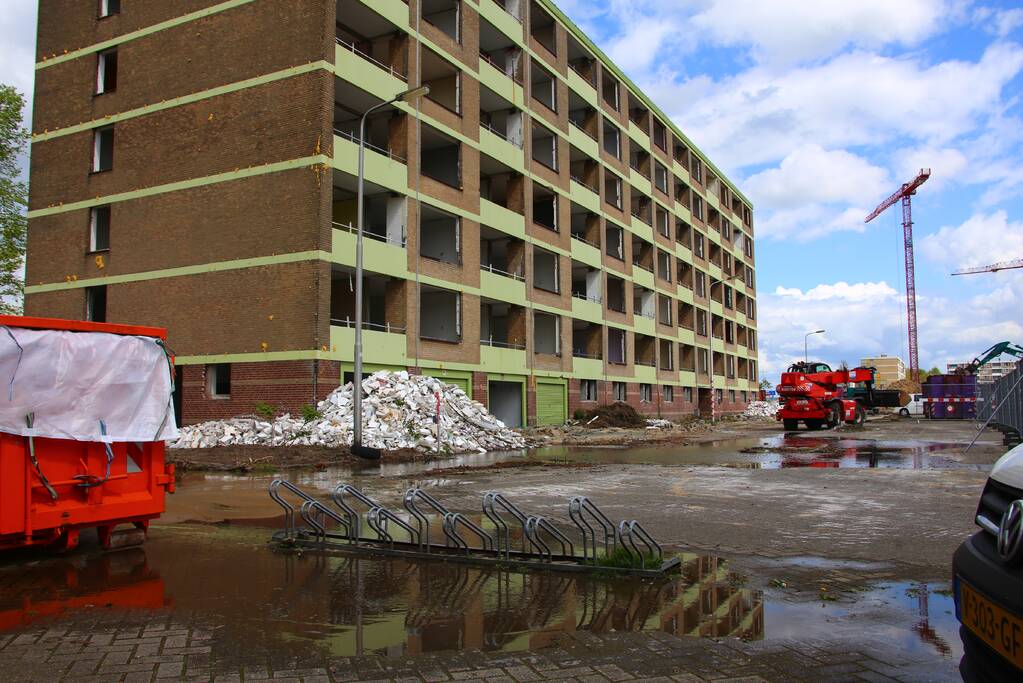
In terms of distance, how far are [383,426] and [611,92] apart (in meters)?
31.3

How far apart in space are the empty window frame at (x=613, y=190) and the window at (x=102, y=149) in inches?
998

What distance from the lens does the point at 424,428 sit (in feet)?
70.4

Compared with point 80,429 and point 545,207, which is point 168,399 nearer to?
point 80,429

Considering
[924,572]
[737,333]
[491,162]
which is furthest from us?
[737,333]

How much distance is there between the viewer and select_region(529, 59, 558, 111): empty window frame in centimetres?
3606

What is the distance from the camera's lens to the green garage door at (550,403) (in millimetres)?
33281

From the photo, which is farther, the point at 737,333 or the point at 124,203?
the point at 737,333

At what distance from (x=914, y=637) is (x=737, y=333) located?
65800 millimetres

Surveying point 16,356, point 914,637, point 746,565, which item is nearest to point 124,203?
point 16,356

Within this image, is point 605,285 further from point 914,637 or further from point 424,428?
point 914,637

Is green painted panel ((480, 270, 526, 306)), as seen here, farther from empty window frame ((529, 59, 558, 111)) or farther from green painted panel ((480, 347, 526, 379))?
empty window frame ((529, 59, 558, 111))

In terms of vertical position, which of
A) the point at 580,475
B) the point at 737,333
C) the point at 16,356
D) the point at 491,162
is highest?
the point at 491,162

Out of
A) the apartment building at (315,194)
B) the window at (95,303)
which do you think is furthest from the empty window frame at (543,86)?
the window at (95,303)

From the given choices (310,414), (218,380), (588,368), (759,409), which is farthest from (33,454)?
(759,409)
